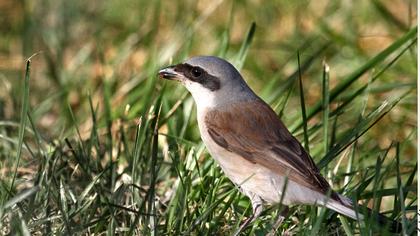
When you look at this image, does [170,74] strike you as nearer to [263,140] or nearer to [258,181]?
[263,140]

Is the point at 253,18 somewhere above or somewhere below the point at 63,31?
above

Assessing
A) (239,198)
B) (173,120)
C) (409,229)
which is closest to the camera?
(409,229)

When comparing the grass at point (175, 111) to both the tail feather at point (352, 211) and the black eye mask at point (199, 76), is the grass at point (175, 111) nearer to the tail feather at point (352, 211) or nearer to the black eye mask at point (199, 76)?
the tail feather at point (352, 211)

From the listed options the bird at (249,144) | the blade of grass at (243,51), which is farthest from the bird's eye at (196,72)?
the blade of grass at (243,51)

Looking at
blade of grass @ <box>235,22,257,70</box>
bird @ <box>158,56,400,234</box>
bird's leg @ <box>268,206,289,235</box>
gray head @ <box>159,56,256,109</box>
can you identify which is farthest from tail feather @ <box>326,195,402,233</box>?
blade of grass @ <box>235,22,257,70</box>

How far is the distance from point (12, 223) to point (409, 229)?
1552 millimetres

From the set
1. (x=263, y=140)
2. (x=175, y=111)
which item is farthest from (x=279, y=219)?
(x=175, y=111)

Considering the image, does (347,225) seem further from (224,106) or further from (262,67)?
(262,67)

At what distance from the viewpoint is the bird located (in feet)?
14.6

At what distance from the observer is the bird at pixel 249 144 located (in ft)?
14.6

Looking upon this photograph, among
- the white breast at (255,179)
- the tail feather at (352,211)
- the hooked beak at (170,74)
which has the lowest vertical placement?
the white breast at (255,179)

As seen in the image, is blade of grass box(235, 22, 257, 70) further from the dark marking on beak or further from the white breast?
the white breast

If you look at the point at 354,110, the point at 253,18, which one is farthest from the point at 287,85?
the point at 253,18

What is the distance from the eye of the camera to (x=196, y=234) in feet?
13.6
